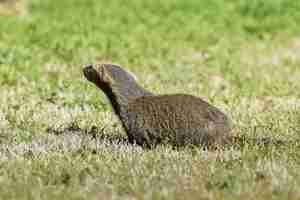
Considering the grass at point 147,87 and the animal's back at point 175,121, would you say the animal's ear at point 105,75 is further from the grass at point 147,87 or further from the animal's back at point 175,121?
the grass at point 147,87

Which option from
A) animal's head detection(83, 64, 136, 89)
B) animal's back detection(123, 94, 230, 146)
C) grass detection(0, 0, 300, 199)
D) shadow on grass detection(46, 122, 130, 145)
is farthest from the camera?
shadow on grass detection(46, 122, 130, 145)

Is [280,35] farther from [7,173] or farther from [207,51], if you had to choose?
[7,173]

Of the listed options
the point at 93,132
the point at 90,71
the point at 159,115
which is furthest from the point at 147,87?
the point at 159,115

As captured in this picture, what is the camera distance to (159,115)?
28.8 ft

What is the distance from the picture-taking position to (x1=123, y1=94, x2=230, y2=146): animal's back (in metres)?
8.59

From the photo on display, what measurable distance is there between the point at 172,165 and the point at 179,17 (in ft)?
45.4

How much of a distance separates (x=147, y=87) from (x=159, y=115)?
4835mm

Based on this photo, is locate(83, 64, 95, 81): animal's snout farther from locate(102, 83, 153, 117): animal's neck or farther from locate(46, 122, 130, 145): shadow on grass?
locate(46, 122, 130, 145): shadow on grass

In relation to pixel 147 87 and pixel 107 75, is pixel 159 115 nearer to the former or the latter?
pixel 107 75

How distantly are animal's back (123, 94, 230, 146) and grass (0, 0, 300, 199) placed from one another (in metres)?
0.25

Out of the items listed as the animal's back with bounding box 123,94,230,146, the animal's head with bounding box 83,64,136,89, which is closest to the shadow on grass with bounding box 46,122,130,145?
the animal's back with bounding box 123,94,230,146

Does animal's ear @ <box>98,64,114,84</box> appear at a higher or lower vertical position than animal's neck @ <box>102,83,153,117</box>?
higher

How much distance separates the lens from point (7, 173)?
733 centimetres

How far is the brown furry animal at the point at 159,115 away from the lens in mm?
8594
